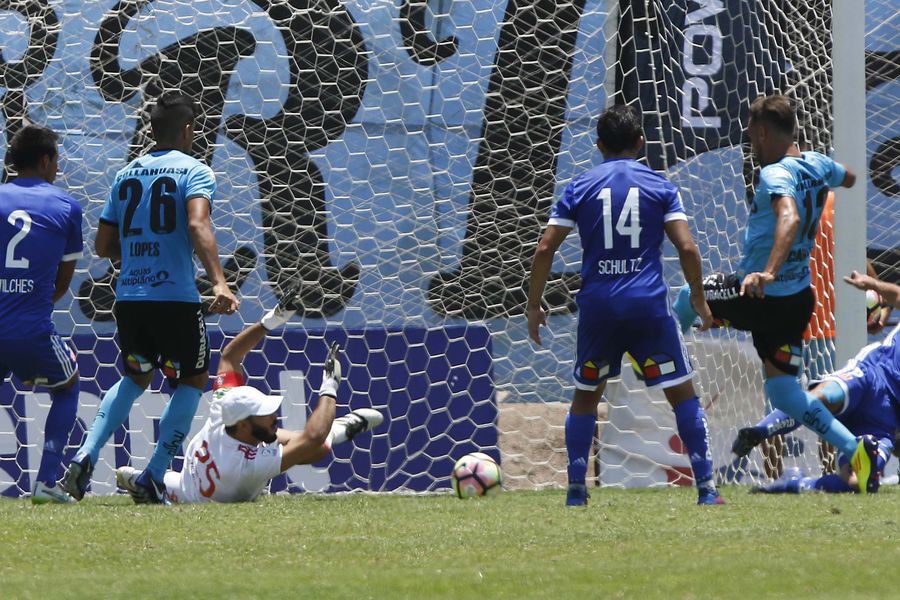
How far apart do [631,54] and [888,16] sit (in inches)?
142

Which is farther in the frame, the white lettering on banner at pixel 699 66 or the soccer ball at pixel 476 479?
the white lettering on banner at pixel 699 66

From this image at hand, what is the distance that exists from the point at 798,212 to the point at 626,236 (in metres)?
0.88

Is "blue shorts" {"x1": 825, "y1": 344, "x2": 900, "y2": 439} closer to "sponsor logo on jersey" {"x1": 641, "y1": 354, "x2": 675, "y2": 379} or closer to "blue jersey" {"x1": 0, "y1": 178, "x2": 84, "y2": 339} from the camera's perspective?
"sponsor logo on jersey" {"x1": 641, "y1": 354, "x2": 675, "y2": 379}

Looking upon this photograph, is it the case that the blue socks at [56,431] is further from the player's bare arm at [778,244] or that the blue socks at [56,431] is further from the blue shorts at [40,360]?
the player's bare arm at [778,244]

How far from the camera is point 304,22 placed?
25.2ft

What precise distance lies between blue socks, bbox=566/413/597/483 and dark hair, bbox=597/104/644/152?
1.04m

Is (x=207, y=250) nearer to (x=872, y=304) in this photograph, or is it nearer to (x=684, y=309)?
(x=684, y=309)

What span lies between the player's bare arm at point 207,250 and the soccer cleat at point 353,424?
1.24 m


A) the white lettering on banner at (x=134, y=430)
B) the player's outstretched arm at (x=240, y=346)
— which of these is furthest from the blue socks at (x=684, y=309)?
the white lettering on banner at (x=134, y=430)

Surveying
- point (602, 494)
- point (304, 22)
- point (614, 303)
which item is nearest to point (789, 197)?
point (614, 303)

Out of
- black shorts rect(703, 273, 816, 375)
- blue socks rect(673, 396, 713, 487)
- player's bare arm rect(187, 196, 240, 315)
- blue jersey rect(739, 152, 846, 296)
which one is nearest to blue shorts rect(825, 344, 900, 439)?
black shorts rect(703, 273, 816, 375)

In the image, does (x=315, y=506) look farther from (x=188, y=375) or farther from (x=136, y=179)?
(x=136, y=179)

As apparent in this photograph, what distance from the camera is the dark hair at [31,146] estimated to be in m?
6.06

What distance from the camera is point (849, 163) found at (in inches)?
299
